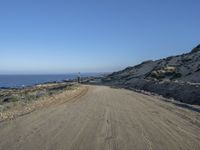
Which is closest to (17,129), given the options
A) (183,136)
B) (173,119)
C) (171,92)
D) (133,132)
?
(133,132)

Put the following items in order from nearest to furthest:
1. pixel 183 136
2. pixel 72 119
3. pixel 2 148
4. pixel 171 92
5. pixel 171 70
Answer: pixel 2 148 < pixel 183 136 < pixel 72 119 < pixel 171 92 < pixel 171 70

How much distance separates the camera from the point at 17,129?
13172 millimetres

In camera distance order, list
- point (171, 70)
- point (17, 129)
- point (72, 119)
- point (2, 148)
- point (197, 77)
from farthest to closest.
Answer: point (171, 70)
point (197, 77)
point (72, 119)
point (17, 129)
point (2, 148)

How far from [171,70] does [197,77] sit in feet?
49.0

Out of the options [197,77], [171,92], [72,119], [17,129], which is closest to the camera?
[17,129]

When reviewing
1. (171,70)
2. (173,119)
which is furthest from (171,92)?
(171,70)

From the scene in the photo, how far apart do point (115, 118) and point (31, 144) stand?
6556mm

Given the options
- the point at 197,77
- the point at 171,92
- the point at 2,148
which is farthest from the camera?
the point at 197,77

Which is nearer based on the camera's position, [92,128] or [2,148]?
[2,148]

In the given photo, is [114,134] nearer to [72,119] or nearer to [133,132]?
[133,132]

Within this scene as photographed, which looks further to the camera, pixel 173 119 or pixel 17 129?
pixel 173 119

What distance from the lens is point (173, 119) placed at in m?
16.5

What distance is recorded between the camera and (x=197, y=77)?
61.9 metres

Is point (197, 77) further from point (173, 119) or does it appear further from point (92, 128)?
point (92, 128)
